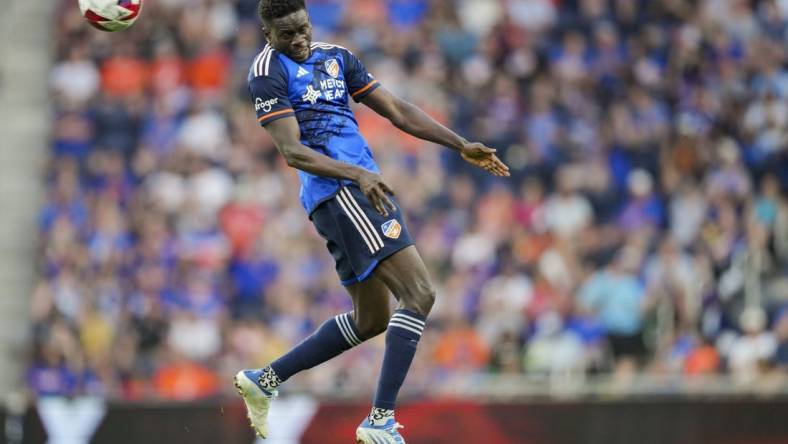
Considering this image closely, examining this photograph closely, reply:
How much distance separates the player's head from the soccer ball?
3.30 feet

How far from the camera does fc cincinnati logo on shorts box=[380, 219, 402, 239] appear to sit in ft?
26.7

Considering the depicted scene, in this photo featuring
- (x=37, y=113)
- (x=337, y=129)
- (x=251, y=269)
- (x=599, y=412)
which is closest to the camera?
(x=337, y=129)

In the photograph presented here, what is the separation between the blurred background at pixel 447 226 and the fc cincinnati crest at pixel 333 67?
13.3 ft

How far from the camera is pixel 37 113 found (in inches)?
564

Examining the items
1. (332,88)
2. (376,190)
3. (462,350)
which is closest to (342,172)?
(376,190)

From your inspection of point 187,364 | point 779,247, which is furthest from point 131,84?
point 779,247

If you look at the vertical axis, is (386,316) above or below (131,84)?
below

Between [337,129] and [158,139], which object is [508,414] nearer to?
[337,129]

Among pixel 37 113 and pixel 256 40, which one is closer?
pixel 37 113

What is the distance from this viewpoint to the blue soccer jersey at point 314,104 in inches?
319

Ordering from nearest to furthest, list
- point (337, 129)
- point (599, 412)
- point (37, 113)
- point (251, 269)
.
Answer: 1. point (337, 129)
2. point (599, 412)
3. point (37, 113)
4. point (251, 269)

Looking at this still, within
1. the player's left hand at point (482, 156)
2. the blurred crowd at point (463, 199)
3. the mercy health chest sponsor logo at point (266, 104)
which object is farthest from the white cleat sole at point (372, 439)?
the blurred crowd at point (463, 199)

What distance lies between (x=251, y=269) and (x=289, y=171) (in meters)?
1.36

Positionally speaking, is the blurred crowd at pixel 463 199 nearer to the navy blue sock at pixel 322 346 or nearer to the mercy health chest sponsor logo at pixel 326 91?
the navy blue sock at pixel 322 346
